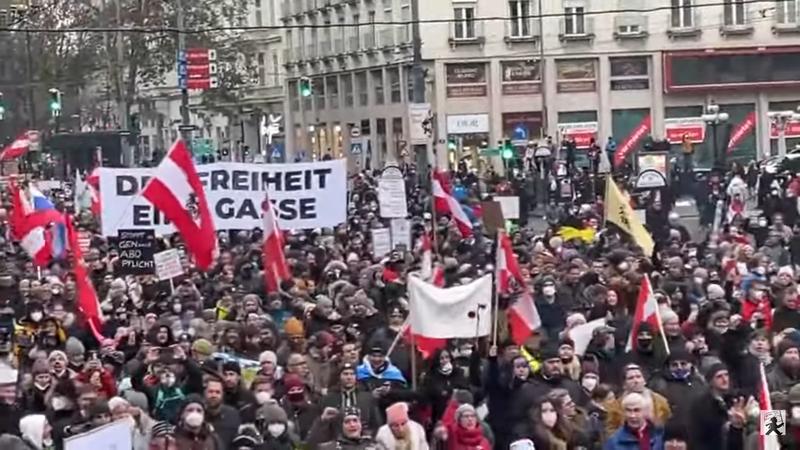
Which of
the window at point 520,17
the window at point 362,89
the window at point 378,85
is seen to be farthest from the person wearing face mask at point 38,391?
the window at point 362,89

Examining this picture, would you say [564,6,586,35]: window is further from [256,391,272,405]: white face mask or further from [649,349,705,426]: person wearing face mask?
[256,391,272,405]: white face mask

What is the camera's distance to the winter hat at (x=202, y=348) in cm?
1284

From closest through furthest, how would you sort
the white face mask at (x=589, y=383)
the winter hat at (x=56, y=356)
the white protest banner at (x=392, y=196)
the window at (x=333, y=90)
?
1. the white face mask at (x=589, y=383)
2. the winter hat at (x=56, y=356)
3. the white protest banner at (x=392, y=196)
4. the window at (x=333, y=90)

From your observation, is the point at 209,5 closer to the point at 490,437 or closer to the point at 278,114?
the point at 278,114

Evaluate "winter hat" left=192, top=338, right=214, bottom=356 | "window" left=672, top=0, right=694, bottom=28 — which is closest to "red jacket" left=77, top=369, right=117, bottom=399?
"winter hat" left=192, top=338, right=214, bottom=356

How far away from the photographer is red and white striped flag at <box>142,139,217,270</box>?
55.6 ft

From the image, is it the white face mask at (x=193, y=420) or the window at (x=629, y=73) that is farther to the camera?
the window at (x=629, y=73)

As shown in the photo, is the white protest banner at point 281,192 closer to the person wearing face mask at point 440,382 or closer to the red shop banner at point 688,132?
the person wearing face mask at point 440,382

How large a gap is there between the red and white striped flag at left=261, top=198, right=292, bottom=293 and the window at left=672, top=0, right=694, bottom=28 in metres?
40.2

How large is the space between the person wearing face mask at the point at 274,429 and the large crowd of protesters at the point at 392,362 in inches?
0.5

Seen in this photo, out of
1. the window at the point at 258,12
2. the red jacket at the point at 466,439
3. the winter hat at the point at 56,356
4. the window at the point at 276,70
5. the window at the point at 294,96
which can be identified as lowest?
the red jacket at the point at 466,439

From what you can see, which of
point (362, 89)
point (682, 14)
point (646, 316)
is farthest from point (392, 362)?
point (362, 89)

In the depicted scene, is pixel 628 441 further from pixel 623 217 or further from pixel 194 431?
pixel 623 217

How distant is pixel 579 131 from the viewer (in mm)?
55125
